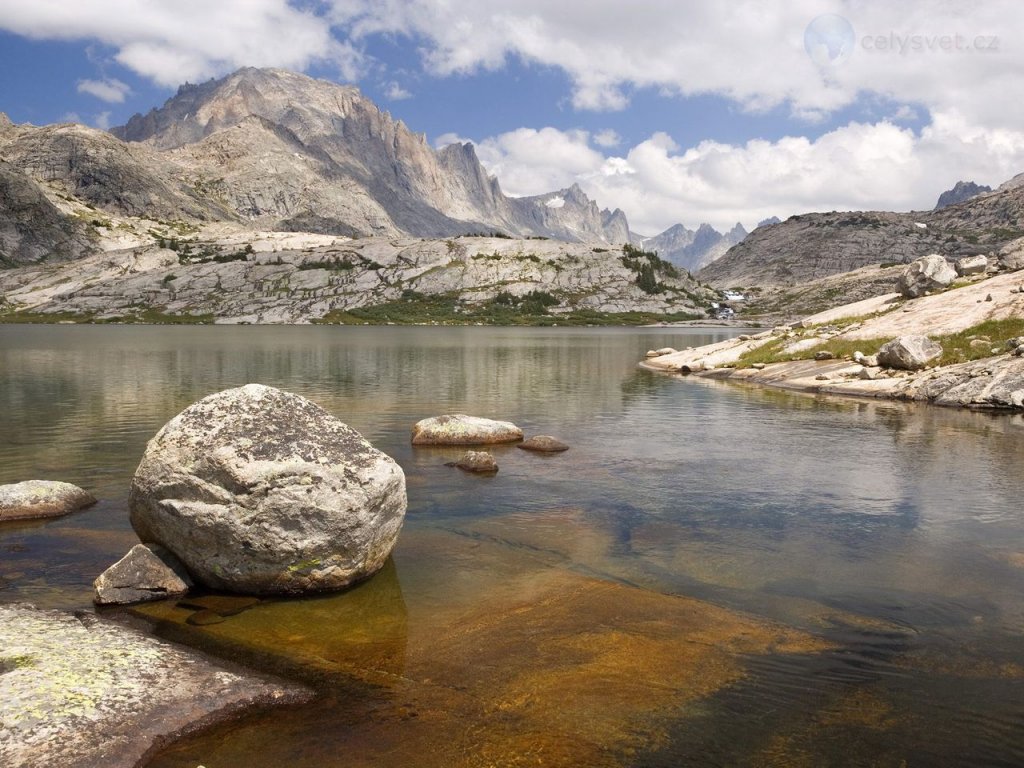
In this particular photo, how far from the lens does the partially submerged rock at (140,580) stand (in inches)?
637

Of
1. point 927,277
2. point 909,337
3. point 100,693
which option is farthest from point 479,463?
point 927,277

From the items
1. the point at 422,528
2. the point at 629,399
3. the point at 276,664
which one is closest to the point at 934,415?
the point at 629,399

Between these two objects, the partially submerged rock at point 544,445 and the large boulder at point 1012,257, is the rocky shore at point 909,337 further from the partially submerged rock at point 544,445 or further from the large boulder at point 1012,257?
the partially submerged rock at point 544,445

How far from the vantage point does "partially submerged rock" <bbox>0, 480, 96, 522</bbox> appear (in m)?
22.4

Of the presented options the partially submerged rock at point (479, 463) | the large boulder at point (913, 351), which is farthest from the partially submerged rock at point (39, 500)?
the large boulder at point (913, 351)

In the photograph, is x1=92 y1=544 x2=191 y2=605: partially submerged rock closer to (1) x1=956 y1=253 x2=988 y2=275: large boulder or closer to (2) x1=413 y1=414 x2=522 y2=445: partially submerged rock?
(2) x1=413 y1=414 x2=522 y2=445: partially submerged rock

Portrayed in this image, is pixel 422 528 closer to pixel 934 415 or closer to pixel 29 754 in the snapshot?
pixel 29 754

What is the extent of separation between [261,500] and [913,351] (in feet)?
182

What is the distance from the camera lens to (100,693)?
1131cm

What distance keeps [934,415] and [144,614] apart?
48400 millimetres

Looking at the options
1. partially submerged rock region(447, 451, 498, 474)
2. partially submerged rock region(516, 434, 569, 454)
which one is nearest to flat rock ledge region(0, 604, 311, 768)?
A: partially submerged rock region(447, 451, 498, 474)

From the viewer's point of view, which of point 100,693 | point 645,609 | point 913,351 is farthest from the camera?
point 913,351

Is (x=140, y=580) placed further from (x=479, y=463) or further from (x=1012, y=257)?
(x=1012, y=257)

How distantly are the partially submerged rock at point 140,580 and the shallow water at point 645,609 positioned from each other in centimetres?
56
